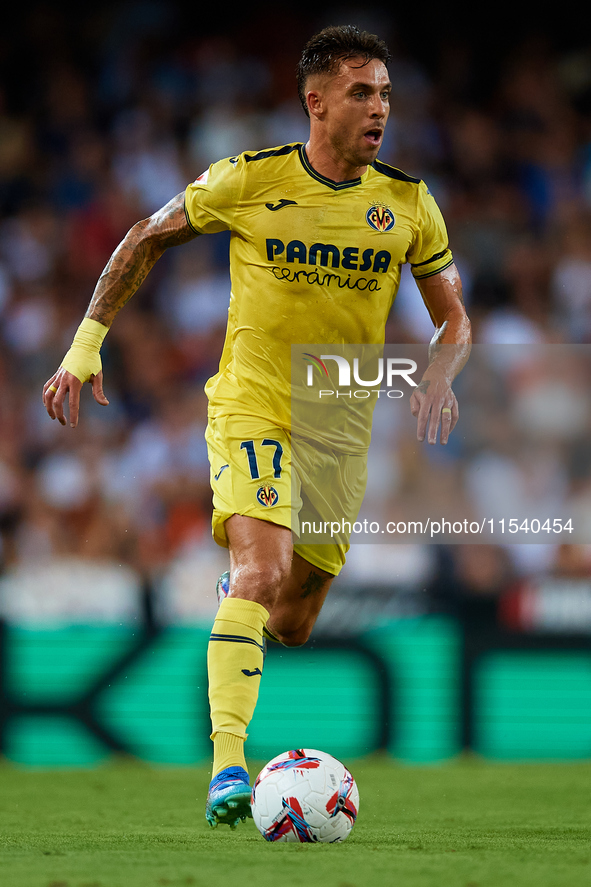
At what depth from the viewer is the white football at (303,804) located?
3693 millimetres

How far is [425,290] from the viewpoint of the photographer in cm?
481

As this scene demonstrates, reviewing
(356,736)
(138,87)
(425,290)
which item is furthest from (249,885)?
(138,87)

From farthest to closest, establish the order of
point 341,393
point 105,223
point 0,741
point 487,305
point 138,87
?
point 138,87 → point 105,223 → point 487,305 → point 0,741 → point 341,393

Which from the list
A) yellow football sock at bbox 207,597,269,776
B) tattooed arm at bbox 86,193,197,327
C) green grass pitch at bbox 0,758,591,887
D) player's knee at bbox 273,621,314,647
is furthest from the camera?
player's knee at bbox 273,621,314,647

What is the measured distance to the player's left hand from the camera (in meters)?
4.30

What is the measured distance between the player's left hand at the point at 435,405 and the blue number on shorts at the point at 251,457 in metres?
0.63

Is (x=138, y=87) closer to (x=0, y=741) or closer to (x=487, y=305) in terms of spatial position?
(x=487, y=305)

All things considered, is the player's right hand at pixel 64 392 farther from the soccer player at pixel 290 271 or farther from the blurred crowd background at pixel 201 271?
the blurred crowd background at pixel 201 271

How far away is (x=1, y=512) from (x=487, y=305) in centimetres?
439

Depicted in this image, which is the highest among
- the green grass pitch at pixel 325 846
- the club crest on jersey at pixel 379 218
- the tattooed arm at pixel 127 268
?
the club crest on jersey at pixel 379 218

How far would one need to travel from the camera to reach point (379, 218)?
4.54 meters

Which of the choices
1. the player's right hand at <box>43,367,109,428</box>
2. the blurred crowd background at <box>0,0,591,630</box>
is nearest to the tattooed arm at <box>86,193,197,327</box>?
the player's right hand at <box>43,367,109,428</box>

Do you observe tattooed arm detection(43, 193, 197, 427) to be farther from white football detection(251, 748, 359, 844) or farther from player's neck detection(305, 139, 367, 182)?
white football detection(251, 748, 359, 844)

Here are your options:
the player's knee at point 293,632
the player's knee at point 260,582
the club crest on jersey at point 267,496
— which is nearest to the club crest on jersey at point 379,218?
the club crest on jersey at point 267,496
